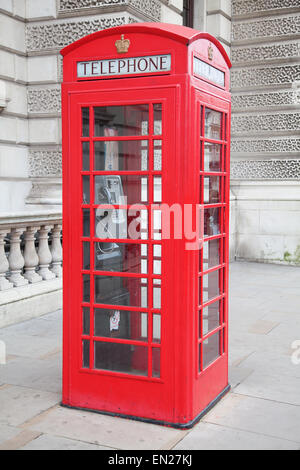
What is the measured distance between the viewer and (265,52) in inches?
405

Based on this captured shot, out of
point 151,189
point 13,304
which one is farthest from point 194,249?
point 13,304

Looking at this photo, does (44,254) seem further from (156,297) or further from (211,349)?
(156,297)

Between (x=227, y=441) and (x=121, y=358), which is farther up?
(x=121, y=358)

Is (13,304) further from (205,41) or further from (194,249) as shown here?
(205,41)

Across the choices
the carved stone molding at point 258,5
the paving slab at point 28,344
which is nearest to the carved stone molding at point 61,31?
the carved stone molding at point 258,5

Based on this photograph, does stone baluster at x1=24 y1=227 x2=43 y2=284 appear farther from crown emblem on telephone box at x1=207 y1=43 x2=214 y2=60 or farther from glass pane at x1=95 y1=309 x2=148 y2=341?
crown emblem on telephone box at x1=207 y1=43 x2=214 y2=60

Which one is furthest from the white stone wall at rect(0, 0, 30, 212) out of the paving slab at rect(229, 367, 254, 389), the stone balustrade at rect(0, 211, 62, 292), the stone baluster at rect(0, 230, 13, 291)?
the paving slab at rect(229, 367, 254, 389)

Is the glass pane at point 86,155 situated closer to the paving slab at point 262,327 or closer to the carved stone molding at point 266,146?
the paving slab at point 262,327

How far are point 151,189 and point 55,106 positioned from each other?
18.2 ft

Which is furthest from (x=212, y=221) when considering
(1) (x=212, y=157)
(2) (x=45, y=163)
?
(2) (x=45, y=163)

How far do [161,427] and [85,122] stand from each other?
1819 millimetres

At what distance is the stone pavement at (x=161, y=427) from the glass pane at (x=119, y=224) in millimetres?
1098

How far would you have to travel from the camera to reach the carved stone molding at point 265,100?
10.0 m

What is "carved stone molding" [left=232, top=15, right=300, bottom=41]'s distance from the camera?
397 inches
